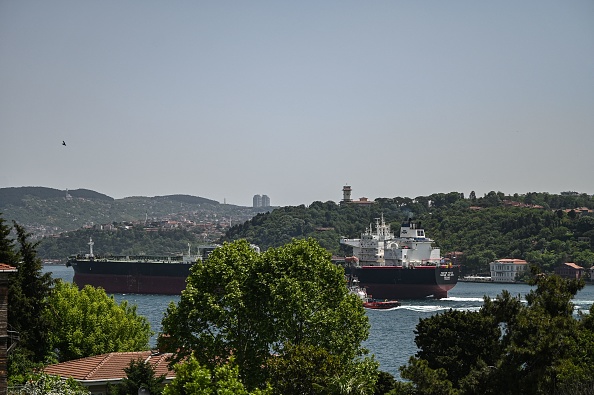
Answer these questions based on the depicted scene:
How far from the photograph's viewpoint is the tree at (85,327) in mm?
40250

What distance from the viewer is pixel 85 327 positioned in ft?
136

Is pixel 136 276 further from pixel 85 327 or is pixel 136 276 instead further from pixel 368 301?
pixel 85 327

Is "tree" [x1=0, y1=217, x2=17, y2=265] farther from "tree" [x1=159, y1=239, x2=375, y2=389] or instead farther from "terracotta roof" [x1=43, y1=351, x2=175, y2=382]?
"tree" [x1=159, y1=239, x2=375, y2=389]

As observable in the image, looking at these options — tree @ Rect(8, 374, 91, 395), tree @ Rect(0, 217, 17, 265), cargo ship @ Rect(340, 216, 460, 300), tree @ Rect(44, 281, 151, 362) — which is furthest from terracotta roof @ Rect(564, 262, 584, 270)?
tree @ Rect(8, 374, 91, 395)

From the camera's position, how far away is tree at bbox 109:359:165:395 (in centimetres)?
2914

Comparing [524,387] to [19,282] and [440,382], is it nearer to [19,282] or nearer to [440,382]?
[440,382]

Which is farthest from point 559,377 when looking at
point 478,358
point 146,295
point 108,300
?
point 146,295

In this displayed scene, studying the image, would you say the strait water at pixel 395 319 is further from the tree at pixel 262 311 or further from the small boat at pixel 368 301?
the tree at pixel 262 311

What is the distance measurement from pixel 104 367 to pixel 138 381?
12.2 feet

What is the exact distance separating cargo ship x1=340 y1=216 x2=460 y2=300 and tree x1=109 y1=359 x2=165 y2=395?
94020 mm

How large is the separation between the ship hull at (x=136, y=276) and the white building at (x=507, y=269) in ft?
190

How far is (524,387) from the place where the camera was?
28.0m

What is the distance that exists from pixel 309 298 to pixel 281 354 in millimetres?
2015

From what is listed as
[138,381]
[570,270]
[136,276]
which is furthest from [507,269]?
[138,381]
